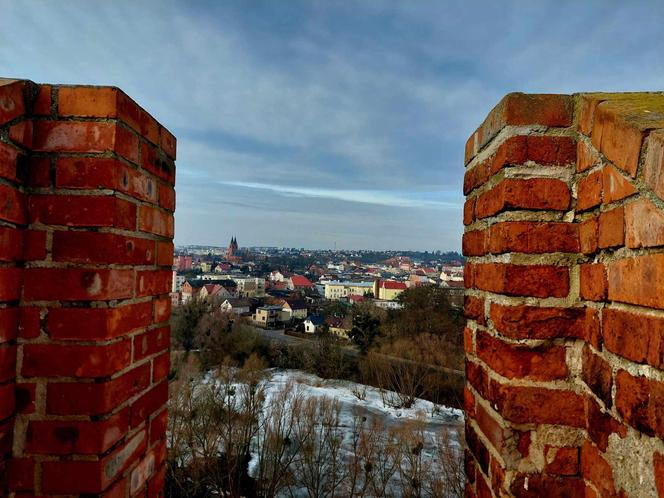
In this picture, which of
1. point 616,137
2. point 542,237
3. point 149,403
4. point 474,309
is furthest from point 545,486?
point 149,403

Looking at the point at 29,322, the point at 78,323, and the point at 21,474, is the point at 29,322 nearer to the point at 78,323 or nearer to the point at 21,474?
the point at 78,323

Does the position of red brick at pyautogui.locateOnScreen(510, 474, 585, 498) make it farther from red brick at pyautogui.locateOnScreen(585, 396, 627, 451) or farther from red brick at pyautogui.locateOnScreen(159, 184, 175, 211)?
red brick at pyautogui.locateOnScreen(159, 184, 175, 211)

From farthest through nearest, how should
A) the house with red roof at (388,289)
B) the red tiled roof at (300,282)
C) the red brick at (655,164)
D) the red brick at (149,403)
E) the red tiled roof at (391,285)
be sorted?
1. the red tiled roof at (300,282)
2. the red tiled roof at (391,285)
3. the house with red roof at (388,289)
4. the red brick at (149,403)
5. the red brick at (655,164)

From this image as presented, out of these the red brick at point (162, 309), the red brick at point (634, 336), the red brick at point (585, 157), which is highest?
the red brick at point (585, 157)

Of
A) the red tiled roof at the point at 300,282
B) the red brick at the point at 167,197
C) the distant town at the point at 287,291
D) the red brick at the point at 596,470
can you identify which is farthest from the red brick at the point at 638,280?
the red tiled roof at the point at 300,282

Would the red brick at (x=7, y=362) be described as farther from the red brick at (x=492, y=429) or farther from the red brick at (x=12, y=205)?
the red brick at (x=492, y=429)

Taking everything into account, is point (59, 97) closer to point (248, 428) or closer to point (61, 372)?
point (61, 372)

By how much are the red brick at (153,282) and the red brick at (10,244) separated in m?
0.30

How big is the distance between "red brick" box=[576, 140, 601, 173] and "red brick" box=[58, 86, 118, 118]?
3.96 ft

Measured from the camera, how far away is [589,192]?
115cm

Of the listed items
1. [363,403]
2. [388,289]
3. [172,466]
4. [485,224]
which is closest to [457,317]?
[363,403]

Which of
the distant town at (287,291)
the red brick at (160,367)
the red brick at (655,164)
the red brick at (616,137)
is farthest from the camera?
the distant town at (287,291)

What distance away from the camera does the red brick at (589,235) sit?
1105 mm

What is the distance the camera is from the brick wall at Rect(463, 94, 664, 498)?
0.96 metres
